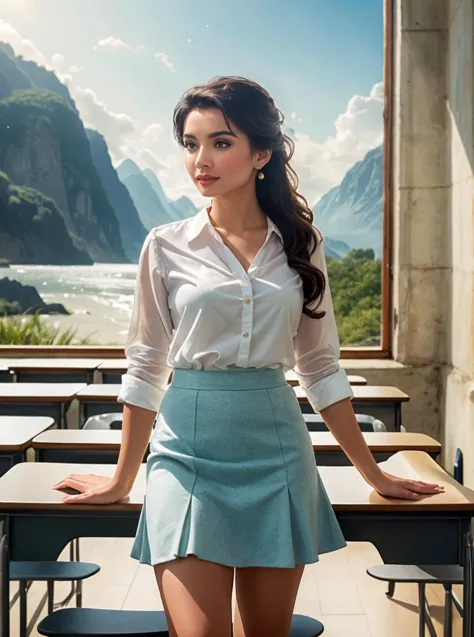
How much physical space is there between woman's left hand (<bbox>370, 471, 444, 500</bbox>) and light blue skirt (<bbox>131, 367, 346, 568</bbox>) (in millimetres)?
200

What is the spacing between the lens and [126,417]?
1594 millimetres

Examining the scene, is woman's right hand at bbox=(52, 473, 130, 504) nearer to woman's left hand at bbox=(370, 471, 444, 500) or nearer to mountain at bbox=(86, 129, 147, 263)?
woman's left hand at bbox=(370, 471, 444, 500)

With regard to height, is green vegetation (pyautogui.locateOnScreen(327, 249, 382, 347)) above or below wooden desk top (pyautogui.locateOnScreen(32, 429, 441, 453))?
above

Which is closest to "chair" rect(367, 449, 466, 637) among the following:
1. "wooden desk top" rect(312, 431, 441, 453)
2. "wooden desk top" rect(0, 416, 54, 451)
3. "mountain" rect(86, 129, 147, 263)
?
"wooden desk top" rect(312, 431, 441, 453)

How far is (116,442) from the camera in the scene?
2.70m

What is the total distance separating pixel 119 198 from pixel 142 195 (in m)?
0.20

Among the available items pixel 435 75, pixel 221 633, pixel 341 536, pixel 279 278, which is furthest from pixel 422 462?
pixel 435 75

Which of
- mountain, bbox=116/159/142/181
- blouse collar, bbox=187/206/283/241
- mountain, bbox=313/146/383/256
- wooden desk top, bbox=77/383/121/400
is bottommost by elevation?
wooden desk top, bbox=77/383/121/400

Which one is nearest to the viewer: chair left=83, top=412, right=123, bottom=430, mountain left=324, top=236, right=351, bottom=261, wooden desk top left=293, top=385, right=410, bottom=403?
chair left=83, top=412, right=123, bottom=430

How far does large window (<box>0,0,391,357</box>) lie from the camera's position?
20.5 ft

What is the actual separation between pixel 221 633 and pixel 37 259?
566 cm

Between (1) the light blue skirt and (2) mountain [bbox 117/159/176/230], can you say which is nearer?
(1) the light blue skirt

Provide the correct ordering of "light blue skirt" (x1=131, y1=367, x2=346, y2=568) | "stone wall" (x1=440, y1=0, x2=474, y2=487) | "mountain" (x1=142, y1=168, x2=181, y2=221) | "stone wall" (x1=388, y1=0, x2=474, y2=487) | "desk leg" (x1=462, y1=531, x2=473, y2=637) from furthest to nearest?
"mountain" (x1=142, y1=168, x2=181, y2=221)
"stone wall" (x1=388, y1=0, x2=474, y2=487)
"stone wall" (x1=440, y1=0, x2=474, y2=487)
"desk leg" (x1=462, y1=531, x2=473, y2=637)
"light blue skirt" (x1=131, y1=367, x2=346, y2=568)

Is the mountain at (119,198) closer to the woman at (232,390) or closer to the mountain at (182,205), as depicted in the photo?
the mountain at (182,205)
